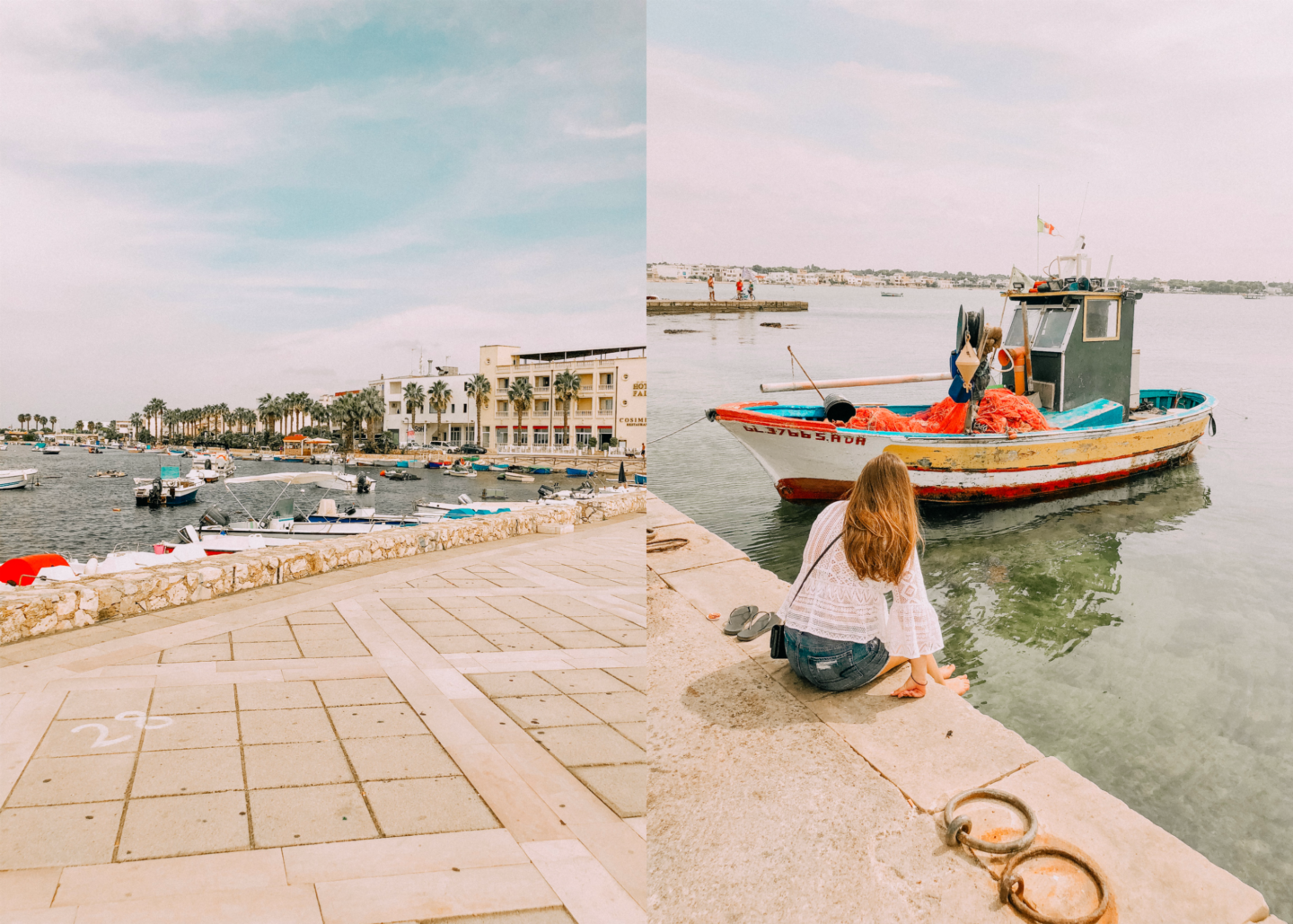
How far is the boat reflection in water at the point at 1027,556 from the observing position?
6621 mm

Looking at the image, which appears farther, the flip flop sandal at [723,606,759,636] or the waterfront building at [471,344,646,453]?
the waterfront building at [471,344,646,453]

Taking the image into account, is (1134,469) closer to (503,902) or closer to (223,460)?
(503,902)

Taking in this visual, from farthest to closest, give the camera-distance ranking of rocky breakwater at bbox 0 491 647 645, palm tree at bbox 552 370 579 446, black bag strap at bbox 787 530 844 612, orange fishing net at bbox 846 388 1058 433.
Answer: palm tree at bbox 552 370 579 446 < orange fishing net at bbox 846 388 1058 433 < rocky breakwater at bbox 0 491 647 645 < black bag strap at bbox 787 530 844 612

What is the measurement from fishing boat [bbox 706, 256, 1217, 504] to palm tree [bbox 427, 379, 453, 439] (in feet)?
181

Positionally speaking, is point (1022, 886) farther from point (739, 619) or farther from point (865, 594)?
point (739, 619)

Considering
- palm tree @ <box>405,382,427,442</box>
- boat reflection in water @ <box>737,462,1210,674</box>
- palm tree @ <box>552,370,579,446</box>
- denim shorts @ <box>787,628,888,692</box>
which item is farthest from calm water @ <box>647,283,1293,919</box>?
palm tree @ <box>405,382,427,442</box>

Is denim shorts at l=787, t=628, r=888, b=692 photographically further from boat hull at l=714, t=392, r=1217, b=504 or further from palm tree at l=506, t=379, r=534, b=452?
palm tree at l=506, t=379, r=534, b=452

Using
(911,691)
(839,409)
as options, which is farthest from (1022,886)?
(839,409)

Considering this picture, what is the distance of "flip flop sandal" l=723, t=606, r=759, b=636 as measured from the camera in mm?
3114

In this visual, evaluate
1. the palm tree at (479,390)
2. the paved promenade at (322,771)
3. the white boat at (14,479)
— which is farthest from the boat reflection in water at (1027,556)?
the white boat at (14,479)

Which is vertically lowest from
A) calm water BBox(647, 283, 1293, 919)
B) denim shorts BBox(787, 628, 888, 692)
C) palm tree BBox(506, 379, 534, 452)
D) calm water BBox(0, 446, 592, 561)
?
calm water BBox(0, 446, 592, 561)

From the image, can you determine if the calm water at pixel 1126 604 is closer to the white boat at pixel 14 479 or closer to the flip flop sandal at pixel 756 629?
the flip flop sandal at pixel 756 629

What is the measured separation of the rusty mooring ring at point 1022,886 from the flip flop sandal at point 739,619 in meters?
1.50

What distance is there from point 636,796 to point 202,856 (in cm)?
123
